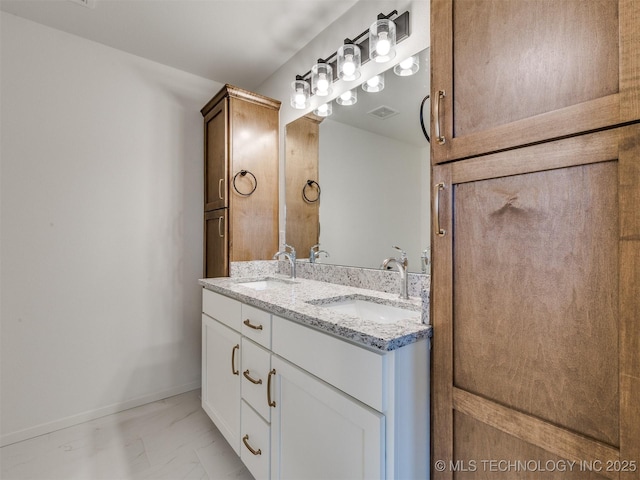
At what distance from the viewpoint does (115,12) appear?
185 cm

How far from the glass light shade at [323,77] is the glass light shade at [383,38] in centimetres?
40

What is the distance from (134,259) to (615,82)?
2.59 m

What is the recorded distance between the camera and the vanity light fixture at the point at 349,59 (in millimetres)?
1686

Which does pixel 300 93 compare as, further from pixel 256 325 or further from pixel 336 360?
pixel 336 360

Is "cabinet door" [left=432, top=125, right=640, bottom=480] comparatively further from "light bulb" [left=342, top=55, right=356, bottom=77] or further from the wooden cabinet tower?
the wooden cabinet tower

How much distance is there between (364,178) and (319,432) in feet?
4.08

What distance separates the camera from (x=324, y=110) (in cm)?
199

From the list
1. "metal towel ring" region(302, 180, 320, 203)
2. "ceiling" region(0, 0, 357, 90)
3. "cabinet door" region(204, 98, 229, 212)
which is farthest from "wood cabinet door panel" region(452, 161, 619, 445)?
"cabinet door" region(204, 98, 229, 212)

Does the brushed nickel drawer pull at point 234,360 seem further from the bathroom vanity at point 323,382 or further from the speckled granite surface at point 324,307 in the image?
the speckled granite surface at point 324,307

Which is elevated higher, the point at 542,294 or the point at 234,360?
the point at 542,294

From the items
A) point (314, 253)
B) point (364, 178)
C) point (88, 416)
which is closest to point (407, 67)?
point (364, 178)

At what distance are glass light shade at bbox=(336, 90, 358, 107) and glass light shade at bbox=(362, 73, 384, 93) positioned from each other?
8 cm

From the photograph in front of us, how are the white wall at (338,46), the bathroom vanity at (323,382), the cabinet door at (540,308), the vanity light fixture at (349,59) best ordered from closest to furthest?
the cabinet door at (540,308)
the bathroom vanity at (323,382)
the white wall at (338,46)
the vanity light fixture at (349,59)

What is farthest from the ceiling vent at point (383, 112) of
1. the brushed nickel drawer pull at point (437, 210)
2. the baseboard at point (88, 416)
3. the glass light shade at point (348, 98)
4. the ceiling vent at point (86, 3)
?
the baseboard at point (88, 416)
